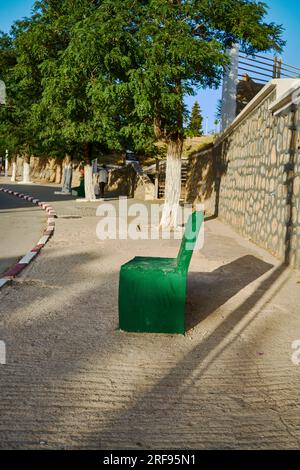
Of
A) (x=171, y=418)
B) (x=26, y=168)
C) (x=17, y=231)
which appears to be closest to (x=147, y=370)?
(x=171, y=418)

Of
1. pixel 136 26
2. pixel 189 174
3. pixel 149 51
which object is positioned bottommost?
pixel 189 174

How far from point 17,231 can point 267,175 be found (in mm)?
6293

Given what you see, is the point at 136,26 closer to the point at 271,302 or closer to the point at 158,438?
the point at 271,302

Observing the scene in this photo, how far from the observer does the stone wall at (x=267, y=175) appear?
7.92 metres

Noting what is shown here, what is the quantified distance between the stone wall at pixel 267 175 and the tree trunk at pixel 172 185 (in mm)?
1741

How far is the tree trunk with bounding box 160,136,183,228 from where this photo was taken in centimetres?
1242

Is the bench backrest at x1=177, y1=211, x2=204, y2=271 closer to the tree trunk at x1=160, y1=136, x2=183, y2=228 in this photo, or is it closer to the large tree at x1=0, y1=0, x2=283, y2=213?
the large tree at x1=0, y1=0, x2=283, y2=213

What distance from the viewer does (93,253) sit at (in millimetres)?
8766

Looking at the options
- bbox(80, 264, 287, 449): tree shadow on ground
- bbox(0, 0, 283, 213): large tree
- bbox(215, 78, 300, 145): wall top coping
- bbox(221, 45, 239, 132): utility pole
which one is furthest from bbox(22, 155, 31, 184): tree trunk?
bbox(80, 264, 287, 449): tree shadow on ground

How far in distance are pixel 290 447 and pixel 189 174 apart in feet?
71.4

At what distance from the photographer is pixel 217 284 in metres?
6.50

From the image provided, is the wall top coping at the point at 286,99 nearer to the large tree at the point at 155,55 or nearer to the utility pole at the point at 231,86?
the large tree at the point at 155,55


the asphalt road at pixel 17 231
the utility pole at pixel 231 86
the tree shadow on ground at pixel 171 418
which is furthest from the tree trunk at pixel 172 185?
the tree shadow on ground at pixel 171 418
